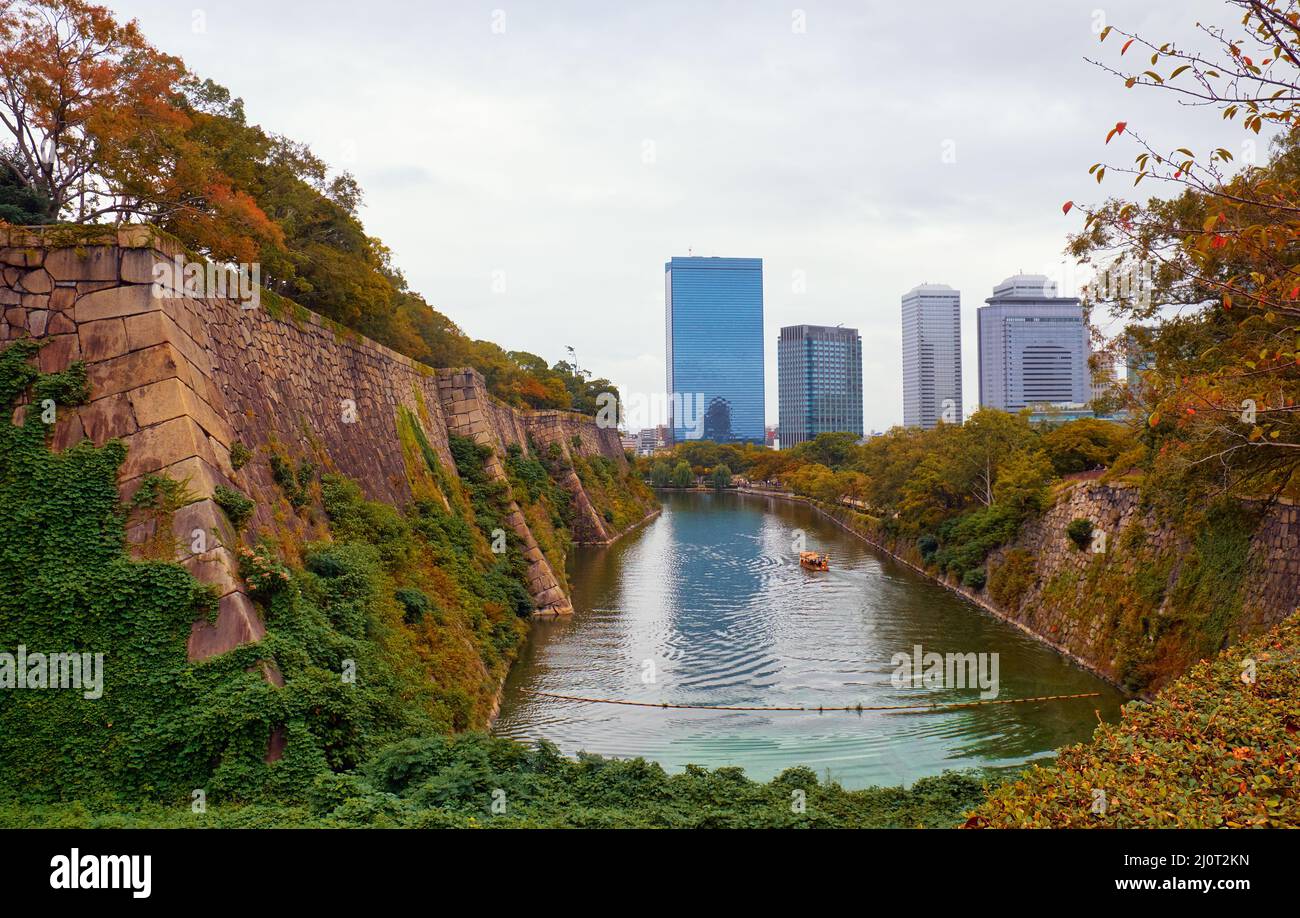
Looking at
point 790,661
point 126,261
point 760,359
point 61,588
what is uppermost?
point 760,359

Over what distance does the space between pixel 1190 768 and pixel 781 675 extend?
490 inches

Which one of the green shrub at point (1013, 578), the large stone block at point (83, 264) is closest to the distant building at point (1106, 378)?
the green shrub at point (1013, 578)

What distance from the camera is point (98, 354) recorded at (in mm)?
8906

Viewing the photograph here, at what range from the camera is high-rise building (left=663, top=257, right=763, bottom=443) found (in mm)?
185375

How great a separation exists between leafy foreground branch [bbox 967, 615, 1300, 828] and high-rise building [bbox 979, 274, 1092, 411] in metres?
140

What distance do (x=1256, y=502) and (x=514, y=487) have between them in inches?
825

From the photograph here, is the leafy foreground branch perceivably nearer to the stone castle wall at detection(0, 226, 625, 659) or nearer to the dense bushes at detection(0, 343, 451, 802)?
the dense bushes at detection(0, 343, 451, 802)

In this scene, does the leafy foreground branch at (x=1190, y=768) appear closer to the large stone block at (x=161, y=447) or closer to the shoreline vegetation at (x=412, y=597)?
the shoreline vegetation at (x=412, y=597)

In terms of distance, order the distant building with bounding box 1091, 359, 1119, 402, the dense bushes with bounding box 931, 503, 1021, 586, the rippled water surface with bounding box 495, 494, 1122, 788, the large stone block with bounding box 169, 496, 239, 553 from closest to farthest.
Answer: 1. the large stone block with bounding box 169, 496, 239, 553
2. the rippled water surface with bounding box 495, 494, 1122, 788
3. the distant building with bounding box 1091, 359, 1119, 402
4. the dense bushes with bounding box 931, 503, 1021, 586

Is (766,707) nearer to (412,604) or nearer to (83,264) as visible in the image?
(412,604)

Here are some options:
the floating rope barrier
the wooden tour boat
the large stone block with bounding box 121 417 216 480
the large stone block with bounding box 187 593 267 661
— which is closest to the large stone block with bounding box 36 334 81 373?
the large stone block with bounding box 121 417 216 480

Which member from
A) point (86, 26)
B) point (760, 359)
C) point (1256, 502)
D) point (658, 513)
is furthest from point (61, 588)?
point (760, 359)

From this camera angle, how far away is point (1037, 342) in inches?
5723
